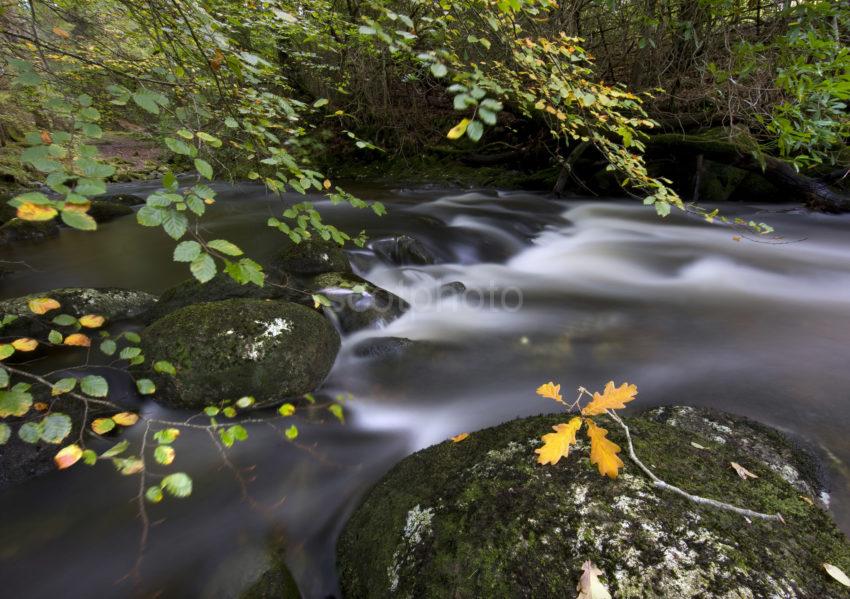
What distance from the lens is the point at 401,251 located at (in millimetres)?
6004

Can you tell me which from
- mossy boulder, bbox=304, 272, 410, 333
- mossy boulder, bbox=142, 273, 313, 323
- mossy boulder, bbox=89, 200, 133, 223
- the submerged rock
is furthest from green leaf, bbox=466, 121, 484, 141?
mossy boulder, bbox=89, 200, 133, 223

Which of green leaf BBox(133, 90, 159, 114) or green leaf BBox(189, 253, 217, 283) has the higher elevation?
green leaf BBox(133, 90, 159, 114)

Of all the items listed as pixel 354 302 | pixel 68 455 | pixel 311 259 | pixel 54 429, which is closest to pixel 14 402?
pixel 54 429

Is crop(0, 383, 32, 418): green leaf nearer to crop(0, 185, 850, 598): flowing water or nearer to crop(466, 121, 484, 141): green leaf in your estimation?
crop(0, 185, 850, 598): flowing water

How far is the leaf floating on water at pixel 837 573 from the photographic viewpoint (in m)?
1.19

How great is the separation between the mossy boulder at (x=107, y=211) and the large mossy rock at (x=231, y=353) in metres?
6.13

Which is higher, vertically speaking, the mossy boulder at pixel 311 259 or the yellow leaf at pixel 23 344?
the yellow leaf at pixel 23 344

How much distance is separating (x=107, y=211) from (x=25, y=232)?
142 cm

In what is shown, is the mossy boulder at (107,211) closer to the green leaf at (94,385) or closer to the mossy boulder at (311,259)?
the mossy boulder at (311,259)

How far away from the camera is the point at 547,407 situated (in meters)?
3.34

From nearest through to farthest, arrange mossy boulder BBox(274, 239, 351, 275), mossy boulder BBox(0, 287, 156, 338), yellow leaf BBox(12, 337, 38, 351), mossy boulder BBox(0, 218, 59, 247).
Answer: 1. yellow leaf BBox(12, 337, 38, 351)
2. mossy boulder BBox(0, 287, 156, 338)
3. mossy boulder BBox(274, 239, 351, 275)
4. mossy boulder BBox(0, 218, 59, 247)

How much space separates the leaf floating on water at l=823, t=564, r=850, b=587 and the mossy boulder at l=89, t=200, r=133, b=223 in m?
9.61

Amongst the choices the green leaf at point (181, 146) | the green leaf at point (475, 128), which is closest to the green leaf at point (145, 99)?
the green leaf at point (181, 146)

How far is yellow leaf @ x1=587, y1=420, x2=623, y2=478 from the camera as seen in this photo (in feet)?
4.81
